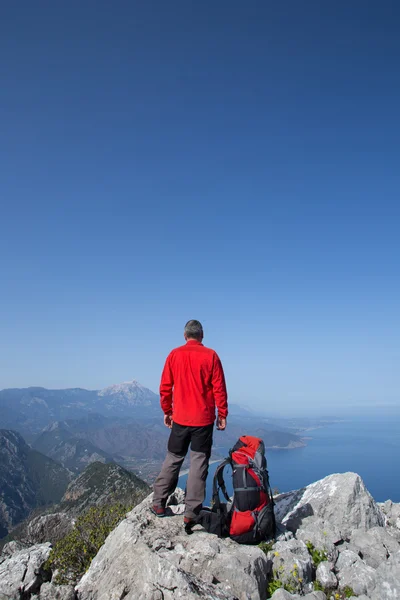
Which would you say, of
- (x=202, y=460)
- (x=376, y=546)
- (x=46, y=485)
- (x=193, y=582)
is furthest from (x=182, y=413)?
(x=46, y=485)

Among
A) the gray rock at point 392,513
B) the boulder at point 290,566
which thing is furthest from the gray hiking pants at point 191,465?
the gray rock at point 392,513

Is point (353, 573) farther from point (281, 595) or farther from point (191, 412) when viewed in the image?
point (191, 412)

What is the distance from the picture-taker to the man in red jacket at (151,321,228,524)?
230 inches

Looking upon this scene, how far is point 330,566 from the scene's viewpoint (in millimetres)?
5062

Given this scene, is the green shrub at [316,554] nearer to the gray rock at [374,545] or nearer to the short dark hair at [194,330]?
the gray rock at [374,545]

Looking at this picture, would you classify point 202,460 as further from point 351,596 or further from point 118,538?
Result: point 351,596

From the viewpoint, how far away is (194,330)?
6613mm

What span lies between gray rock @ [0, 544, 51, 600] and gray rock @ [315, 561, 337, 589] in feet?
15.9

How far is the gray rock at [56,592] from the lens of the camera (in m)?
5.32

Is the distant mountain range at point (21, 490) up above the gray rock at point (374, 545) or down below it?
below

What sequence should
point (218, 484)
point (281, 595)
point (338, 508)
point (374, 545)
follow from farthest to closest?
point (338, 508) → point (218, 484) → point (374, 545) → point (281, 595)

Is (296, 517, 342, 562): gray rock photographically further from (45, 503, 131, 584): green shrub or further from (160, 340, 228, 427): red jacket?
(45, 503, 131, 584): green shrub

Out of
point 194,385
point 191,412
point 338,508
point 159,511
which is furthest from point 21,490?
point 194,385

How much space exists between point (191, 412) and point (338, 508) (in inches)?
164
